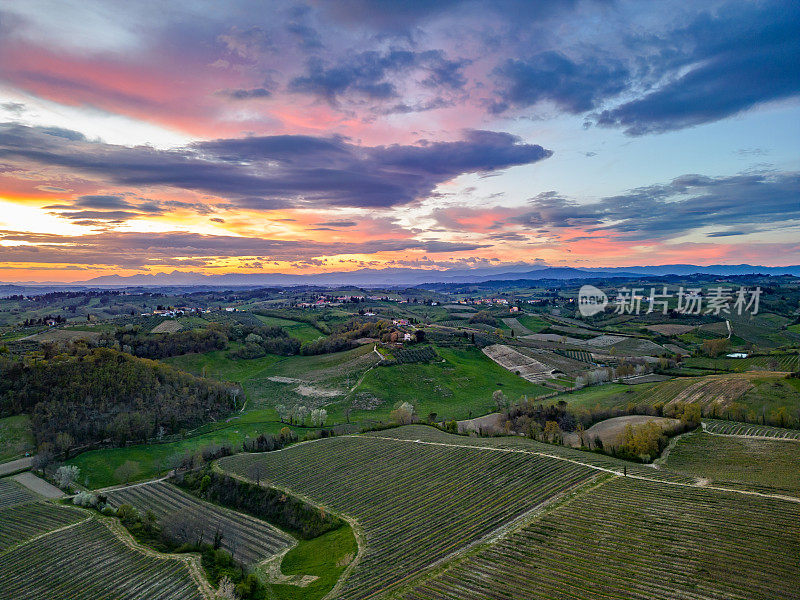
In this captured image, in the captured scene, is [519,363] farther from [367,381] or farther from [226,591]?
[226,591]

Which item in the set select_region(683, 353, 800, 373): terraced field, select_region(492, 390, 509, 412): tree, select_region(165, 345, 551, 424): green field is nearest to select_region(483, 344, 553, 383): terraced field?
select_region(165, 345, 551, 424): green field

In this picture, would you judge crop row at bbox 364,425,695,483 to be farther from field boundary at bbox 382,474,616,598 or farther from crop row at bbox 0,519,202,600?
crop row at bbox 0,519,202,600

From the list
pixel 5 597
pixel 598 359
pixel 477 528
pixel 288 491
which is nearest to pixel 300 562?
pixel 288 491

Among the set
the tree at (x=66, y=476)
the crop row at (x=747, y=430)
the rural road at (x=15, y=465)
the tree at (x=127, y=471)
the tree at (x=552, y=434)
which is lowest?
the tree at (x=127, y=471)

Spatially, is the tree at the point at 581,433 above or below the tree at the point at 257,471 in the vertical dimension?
above

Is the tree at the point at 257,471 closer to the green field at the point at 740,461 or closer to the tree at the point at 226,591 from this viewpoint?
the tree at the point at 226,591

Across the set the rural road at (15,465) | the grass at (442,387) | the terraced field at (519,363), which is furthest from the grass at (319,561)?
the terraced field at (519,363)

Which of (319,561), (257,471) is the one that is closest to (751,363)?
(257,471)
